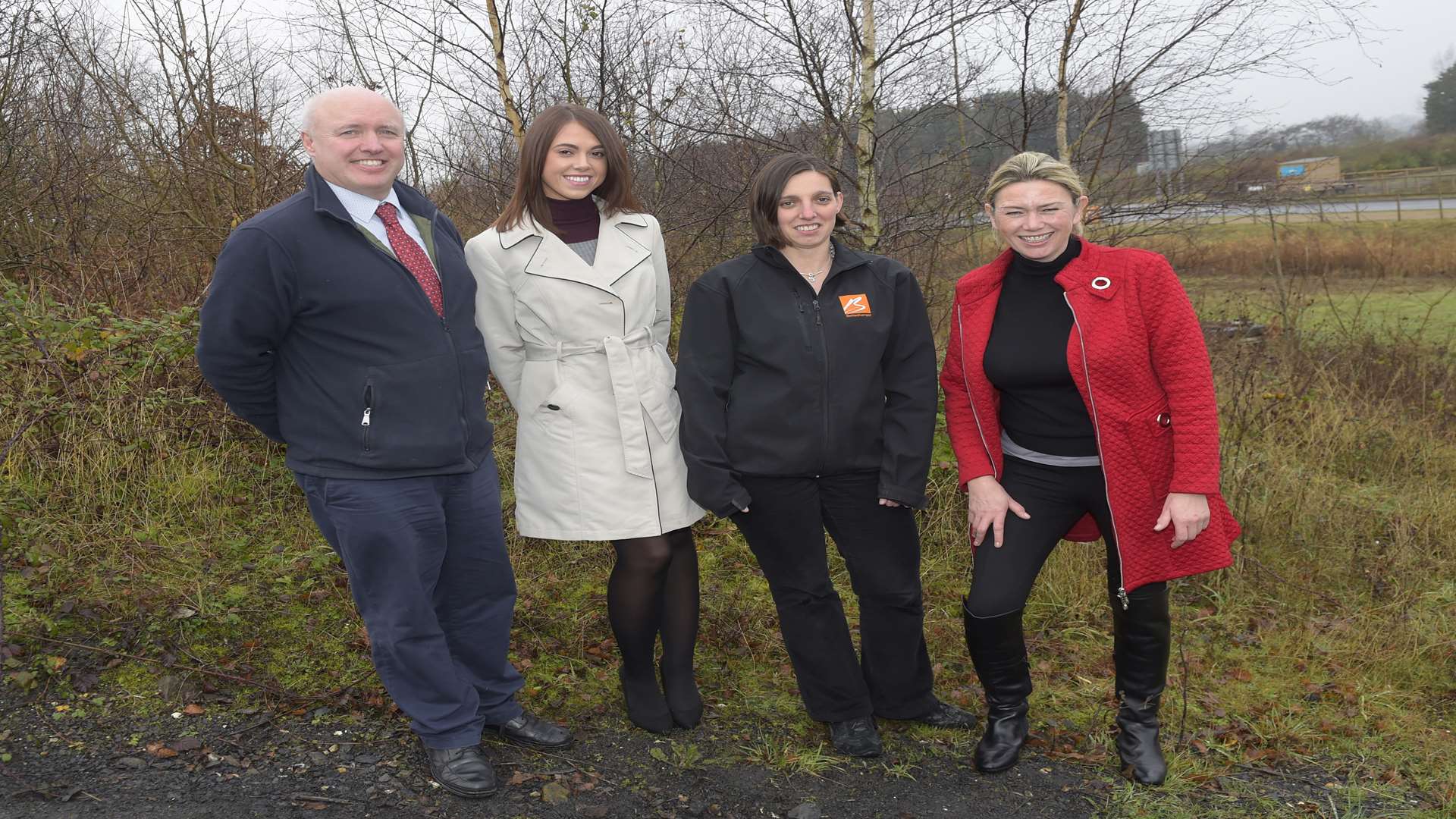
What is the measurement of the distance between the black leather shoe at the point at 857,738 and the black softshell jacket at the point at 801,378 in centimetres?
83

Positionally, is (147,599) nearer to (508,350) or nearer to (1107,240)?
(508,350)

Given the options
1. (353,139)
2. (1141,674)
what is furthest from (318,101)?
(1141,674)

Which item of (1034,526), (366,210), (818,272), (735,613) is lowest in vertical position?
(735,613)

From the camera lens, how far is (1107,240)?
7.25 m

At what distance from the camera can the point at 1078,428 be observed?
3062 mm

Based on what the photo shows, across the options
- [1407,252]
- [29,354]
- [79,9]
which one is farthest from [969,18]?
[1407,252]

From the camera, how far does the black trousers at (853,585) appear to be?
3.25 metres

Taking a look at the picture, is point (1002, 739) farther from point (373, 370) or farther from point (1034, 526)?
point (373, 370)

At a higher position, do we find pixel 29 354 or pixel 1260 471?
pixel 29 354

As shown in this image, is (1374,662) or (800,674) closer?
(800,674)

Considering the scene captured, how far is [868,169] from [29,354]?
4.97 metres

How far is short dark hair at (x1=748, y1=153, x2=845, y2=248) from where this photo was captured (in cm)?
316

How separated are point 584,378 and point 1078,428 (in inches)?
59.7

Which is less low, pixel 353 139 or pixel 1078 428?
pixel 353 139
